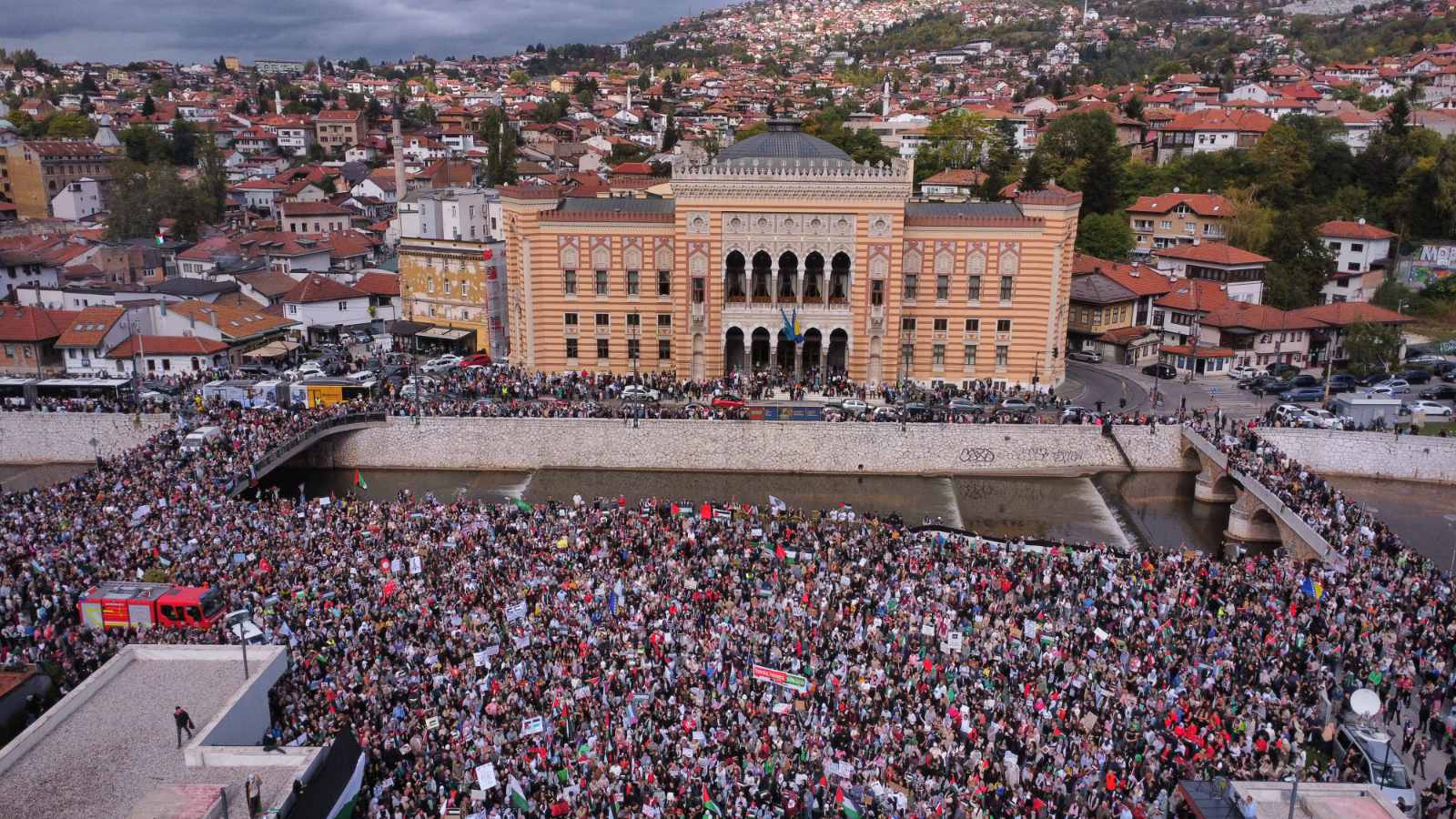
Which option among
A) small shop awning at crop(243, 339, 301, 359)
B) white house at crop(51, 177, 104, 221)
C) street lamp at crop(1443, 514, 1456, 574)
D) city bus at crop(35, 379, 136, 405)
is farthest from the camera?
white house at crop(51, 177, 104, 221)

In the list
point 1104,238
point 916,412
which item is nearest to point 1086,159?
point 1104,238

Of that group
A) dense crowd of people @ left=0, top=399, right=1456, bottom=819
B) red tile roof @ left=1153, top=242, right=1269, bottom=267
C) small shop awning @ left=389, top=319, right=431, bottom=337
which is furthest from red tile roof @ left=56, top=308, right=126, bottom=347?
red tile roof @ left=1153, top=242, right=1269, bottom=267

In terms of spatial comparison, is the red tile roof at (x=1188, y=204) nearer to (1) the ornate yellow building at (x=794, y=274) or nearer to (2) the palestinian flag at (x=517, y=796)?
(1) the ornate yellow building at (x=794, y=274)

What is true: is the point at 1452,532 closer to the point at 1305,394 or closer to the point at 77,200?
the point at 1305,394

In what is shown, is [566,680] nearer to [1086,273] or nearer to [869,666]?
[869,666]

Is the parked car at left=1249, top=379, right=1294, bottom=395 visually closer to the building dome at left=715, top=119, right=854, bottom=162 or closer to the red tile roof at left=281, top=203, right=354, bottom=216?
the building dome at left=715, top=119, right=854, bottom=162

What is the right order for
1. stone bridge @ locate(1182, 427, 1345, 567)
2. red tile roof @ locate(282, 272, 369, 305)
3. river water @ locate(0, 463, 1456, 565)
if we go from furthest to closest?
red tile roof @ locate(282, 272, 369, 305) < river water @ locate(0, 463, 1456, 565) < stone bridge @ locate(1182, 427, 1345, 567)
